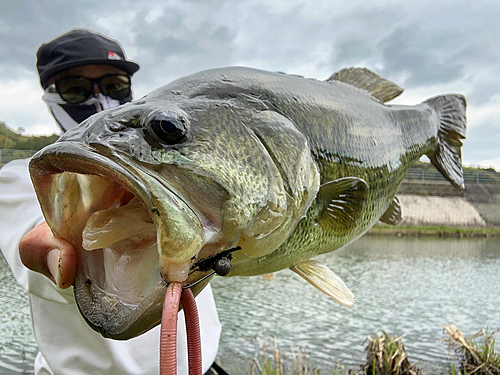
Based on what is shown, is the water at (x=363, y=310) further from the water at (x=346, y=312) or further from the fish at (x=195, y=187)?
the fish at (x=195, y=187)

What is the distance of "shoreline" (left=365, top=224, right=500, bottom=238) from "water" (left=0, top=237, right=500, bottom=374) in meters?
8.27

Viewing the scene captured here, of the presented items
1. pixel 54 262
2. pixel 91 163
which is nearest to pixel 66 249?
pixel 54 262

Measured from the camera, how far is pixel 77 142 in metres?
0.98

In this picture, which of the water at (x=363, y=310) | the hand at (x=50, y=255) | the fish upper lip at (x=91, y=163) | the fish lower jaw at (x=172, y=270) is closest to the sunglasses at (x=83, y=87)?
the hand at (x=50, y=255)

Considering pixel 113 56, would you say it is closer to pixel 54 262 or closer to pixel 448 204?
Result: pixel 54 262

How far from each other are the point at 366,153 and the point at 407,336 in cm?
911

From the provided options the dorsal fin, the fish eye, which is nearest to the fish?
the fish eye

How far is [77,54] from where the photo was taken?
9.24 ft

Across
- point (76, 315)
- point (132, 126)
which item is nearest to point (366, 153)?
point (132, 126)

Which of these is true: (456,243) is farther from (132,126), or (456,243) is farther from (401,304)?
(132,126)

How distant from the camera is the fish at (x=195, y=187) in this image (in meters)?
0.95

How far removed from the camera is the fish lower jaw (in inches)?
36.5

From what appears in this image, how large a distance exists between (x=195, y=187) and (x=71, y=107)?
2.07 m

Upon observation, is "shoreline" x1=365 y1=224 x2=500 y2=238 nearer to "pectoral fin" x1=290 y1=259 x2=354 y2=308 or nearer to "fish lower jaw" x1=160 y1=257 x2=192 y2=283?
"pectoral fin" x1=290 y1=259 x2=354 y2=308
